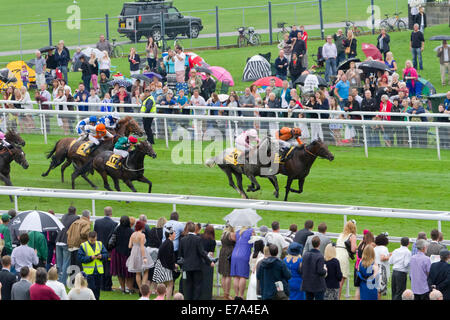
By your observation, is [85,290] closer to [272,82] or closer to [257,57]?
[272,82]

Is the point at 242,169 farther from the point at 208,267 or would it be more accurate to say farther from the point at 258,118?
the point at 208,267

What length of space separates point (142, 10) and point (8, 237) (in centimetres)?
2482

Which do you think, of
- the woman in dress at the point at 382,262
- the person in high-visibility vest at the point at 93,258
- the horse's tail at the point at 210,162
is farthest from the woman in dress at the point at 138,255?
the horse's tail at the point at 210,162

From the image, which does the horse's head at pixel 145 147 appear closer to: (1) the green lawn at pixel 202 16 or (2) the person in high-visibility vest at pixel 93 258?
(2) the person in high-visibility vest at pixel 93 258

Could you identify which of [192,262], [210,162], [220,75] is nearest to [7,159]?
[210,162]

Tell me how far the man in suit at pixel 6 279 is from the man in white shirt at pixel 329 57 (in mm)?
15893

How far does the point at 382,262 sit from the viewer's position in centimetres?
1319

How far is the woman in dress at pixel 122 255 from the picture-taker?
46.5 feet

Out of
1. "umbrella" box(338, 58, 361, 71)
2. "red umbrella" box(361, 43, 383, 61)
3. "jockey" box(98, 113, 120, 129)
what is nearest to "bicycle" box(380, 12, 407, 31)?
"red umbrella" box(361, 43, 383, 61)

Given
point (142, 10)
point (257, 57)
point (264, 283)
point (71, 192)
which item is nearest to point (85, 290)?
point (264, 283)

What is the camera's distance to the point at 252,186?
734 inches

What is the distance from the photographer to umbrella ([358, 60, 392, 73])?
24.2 m

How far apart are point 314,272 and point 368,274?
27.9 inches

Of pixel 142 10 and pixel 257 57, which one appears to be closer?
pixel 257 57
